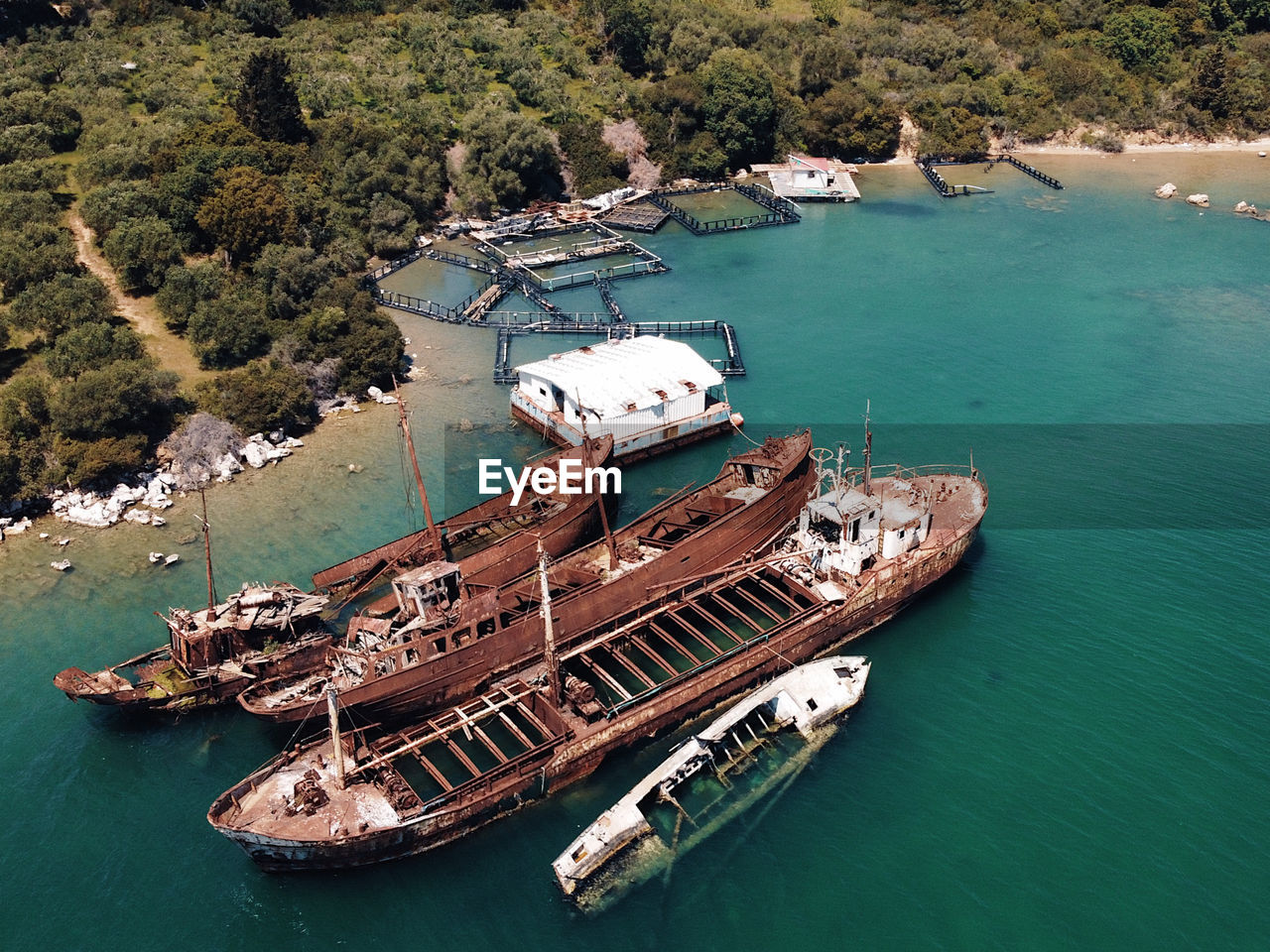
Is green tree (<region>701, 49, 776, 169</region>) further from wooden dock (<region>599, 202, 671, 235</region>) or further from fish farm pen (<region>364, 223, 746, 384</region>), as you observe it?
fish farm pen (<region>364, 223, 746, 384</region>)

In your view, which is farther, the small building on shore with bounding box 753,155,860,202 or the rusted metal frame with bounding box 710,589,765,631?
the small building on shore with bounding box 753,155,860,202

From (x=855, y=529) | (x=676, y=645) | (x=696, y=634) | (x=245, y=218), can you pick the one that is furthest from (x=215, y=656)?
(x=245, y=218)

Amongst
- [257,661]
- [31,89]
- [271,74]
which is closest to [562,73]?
[271,74]

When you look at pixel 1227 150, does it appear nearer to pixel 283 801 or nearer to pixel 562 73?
pixel 562 73

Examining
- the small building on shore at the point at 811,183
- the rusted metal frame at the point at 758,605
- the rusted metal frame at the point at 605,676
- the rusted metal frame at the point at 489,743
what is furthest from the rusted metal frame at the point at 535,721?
the small building on shore at the point at 811,183

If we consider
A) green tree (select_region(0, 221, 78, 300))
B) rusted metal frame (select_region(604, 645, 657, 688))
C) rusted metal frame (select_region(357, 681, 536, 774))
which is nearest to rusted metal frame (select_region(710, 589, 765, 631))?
rusted metal frame (select_region(604, 645, 657, 688))

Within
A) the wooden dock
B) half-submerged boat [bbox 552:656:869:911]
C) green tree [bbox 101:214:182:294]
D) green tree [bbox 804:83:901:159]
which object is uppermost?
green tree [bbox 804:83:901:159]
